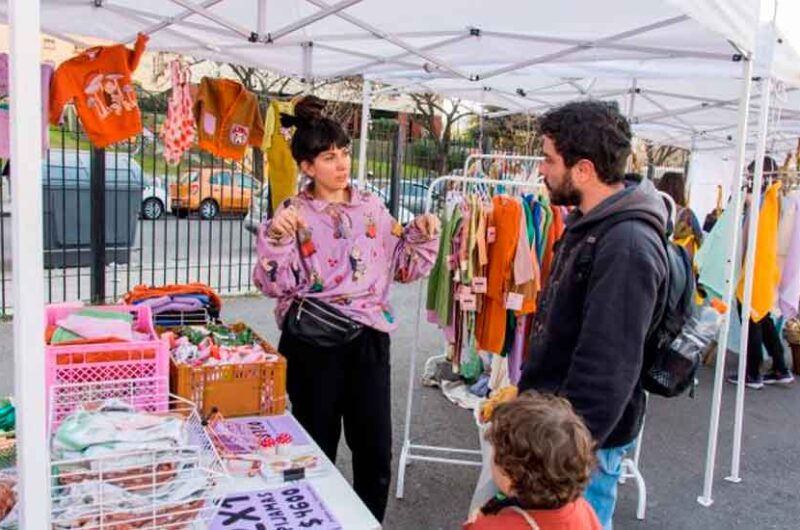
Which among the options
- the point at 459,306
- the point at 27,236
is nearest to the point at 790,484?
the point at 459,306

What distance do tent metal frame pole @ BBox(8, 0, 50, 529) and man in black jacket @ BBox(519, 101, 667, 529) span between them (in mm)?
1165

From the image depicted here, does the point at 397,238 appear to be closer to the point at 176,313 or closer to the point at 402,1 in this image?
the point at 176,313

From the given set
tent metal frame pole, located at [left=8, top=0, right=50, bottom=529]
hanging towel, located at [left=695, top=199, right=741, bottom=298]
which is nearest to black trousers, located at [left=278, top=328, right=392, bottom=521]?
tent metal frame pole, located at [left=8, top=0, right=50, bottom=529]

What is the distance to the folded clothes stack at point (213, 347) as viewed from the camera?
7.00ft

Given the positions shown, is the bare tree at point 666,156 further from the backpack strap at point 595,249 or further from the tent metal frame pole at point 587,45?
the backpack strap at point 595,249

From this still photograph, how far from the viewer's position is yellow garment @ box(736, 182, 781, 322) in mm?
4258

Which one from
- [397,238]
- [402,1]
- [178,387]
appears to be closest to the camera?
[178,387]

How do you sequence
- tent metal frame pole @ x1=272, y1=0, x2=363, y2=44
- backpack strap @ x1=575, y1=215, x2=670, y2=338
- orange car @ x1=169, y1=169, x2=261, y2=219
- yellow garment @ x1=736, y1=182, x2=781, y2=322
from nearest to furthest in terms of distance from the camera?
1. backpack strap @ x1=575, y1=215, x2=670, y2=338
2. tent metal frame pole @ x1=272, y1=0, x2=363, y2=44
3. yellow garment @ x1=736, y1=182, x2=781, y2=322
4. orange car @ x1=169, y1=169, x2=261, y2=219

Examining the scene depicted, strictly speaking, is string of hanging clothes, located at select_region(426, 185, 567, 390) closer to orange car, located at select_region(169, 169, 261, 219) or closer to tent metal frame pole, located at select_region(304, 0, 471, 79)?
tent metal frame pole, located at select_region(304, 0, 471, 79)

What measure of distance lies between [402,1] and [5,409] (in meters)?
2.36

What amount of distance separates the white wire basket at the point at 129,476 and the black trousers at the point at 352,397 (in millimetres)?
976

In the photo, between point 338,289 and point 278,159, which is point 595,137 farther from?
point 278,159

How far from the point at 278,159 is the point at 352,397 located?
4.64ft

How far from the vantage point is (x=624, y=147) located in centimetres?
185
